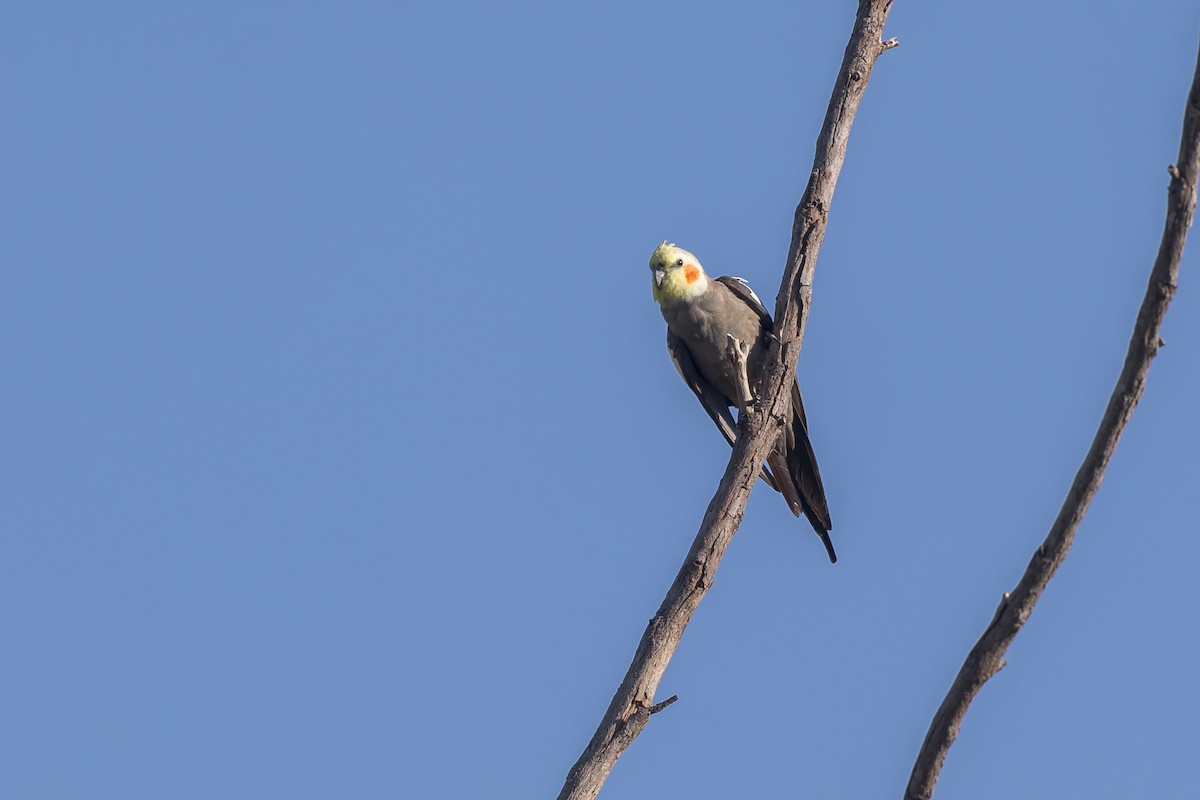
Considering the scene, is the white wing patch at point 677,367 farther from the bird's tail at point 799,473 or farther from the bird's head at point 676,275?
the bird's tail at point 799,473

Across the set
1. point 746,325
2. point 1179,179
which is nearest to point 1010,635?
point 1179,179

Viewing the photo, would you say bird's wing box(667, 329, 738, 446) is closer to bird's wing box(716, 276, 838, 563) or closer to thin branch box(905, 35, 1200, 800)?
bird's wing box(716, 276, 838, 563)

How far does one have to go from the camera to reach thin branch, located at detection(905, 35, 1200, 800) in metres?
3.63

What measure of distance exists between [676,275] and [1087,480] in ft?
19.9

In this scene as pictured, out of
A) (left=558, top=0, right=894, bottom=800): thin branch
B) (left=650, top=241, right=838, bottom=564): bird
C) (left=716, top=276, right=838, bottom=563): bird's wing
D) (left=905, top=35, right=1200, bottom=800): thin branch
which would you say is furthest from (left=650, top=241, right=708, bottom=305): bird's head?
(left=905, top=35, right=1200, bottom=800): thin branch

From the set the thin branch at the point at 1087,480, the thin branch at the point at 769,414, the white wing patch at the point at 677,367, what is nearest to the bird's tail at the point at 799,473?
the white wing patch at the point at 677,367

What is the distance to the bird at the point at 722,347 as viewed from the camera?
8891 millimetres

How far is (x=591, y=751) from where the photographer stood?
5.25 meters

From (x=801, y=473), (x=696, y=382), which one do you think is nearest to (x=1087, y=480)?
(x=801, y=473)

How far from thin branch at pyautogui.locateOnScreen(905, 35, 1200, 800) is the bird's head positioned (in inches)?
230

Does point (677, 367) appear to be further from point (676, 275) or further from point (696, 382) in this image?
point (676, 275)

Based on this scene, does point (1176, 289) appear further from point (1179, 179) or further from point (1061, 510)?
point (1061, 510)

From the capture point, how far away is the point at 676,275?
9609 millimetres

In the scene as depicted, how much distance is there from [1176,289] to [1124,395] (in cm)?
33
